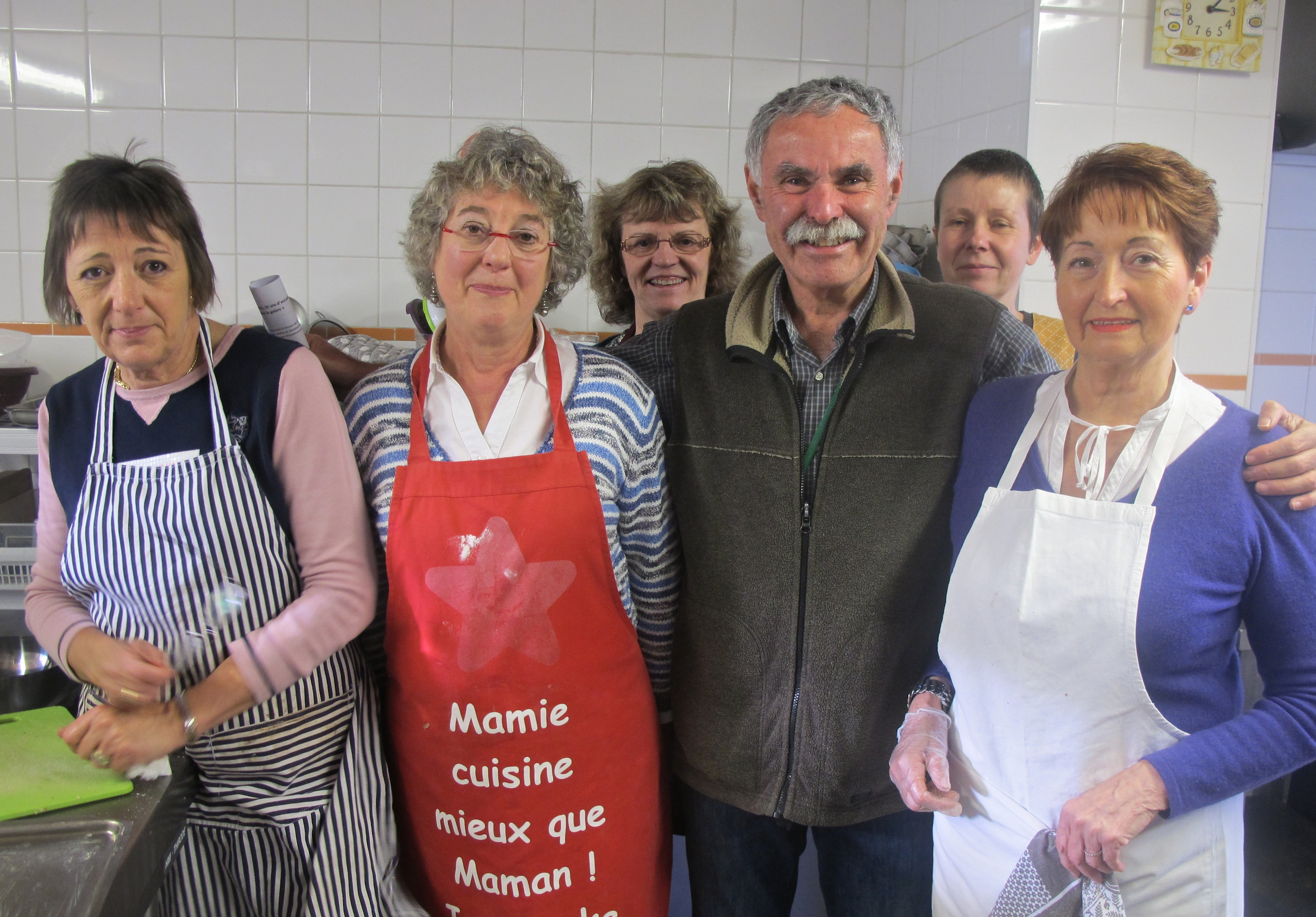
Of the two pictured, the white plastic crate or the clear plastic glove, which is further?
the white plastic crate

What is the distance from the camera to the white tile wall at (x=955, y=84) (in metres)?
2.22

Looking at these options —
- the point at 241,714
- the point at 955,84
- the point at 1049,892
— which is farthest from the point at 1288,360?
the point at 241,714

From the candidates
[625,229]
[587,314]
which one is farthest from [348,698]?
[587,314]

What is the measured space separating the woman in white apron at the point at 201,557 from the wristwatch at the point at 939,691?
30.3 inches

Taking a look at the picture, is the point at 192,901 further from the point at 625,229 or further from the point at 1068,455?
the point at 625,229

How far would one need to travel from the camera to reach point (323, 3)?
2.58 meters

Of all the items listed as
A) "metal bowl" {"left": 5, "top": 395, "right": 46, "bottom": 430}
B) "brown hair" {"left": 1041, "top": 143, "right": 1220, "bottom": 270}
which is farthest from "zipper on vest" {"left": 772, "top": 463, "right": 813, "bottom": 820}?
"metal bowl" {"left": 5, "top": 395, "right": 46, "bottom": 430}

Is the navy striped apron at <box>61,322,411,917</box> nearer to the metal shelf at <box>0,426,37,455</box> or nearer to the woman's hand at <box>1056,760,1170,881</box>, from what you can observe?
the woman's hand at <box>1056,760,1170,881</box>

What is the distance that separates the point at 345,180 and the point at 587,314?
0.86 m

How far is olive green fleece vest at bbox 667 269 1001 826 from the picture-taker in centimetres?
119

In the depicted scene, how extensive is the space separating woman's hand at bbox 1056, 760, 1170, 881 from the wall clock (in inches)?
79.6

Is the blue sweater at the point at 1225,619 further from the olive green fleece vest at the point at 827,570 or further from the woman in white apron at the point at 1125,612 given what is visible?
the olive green fleece vest at the point at 827,570

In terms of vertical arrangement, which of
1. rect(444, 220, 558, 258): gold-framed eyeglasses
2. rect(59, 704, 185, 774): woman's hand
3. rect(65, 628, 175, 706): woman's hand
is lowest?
rect(59, 704, 185, 774): woman's hand

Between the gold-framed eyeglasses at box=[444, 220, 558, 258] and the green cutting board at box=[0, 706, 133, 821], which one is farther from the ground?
the gold-framed eyeglasses at box=[444, 220, 558, 258]
